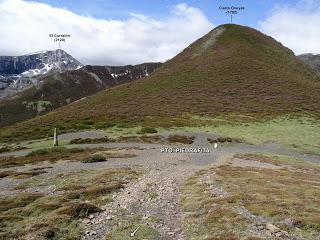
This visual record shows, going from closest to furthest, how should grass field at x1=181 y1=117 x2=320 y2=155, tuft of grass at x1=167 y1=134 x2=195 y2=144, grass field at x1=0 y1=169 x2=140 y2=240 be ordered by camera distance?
grass field at x1=0 y1=169 x2=140 y2=240 → grass field at x1=181 y1=117 x2=320 y2=155 → tuft of grass at x1=167 y1=134 x2=195 y2=144

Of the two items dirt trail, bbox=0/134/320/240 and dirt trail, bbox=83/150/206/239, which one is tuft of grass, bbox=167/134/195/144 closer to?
dirt trail, bbox=0/134/320/240

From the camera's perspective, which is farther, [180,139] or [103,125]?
[103,125]

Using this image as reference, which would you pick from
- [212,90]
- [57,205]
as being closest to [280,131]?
[212,90]

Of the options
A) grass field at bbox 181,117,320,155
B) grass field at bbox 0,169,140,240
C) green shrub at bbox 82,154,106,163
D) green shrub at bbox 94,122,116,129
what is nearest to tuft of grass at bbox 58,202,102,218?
grass field at bbox 0,169,140,240

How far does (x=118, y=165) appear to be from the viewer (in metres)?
45.2

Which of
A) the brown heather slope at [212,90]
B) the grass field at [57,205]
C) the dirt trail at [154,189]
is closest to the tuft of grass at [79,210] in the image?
the grass field at [57,205]

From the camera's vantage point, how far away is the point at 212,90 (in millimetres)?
122312

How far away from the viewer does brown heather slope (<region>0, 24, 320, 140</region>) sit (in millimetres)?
99625

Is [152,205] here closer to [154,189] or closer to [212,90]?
[154,189]

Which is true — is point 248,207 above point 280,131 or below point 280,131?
above

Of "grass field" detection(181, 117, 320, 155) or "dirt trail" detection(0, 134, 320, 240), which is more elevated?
"dirt trail" detection(0, 134, 320, 240)

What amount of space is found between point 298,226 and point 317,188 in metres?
11.8

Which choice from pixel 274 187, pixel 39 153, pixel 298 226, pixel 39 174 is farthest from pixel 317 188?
pixel 39 153

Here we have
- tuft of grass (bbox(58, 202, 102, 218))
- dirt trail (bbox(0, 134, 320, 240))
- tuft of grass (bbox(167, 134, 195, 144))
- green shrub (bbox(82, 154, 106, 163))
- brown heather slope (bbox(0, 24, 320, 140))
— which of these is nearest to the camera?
dirt trail (bbox(0, 134, 320, 240))
